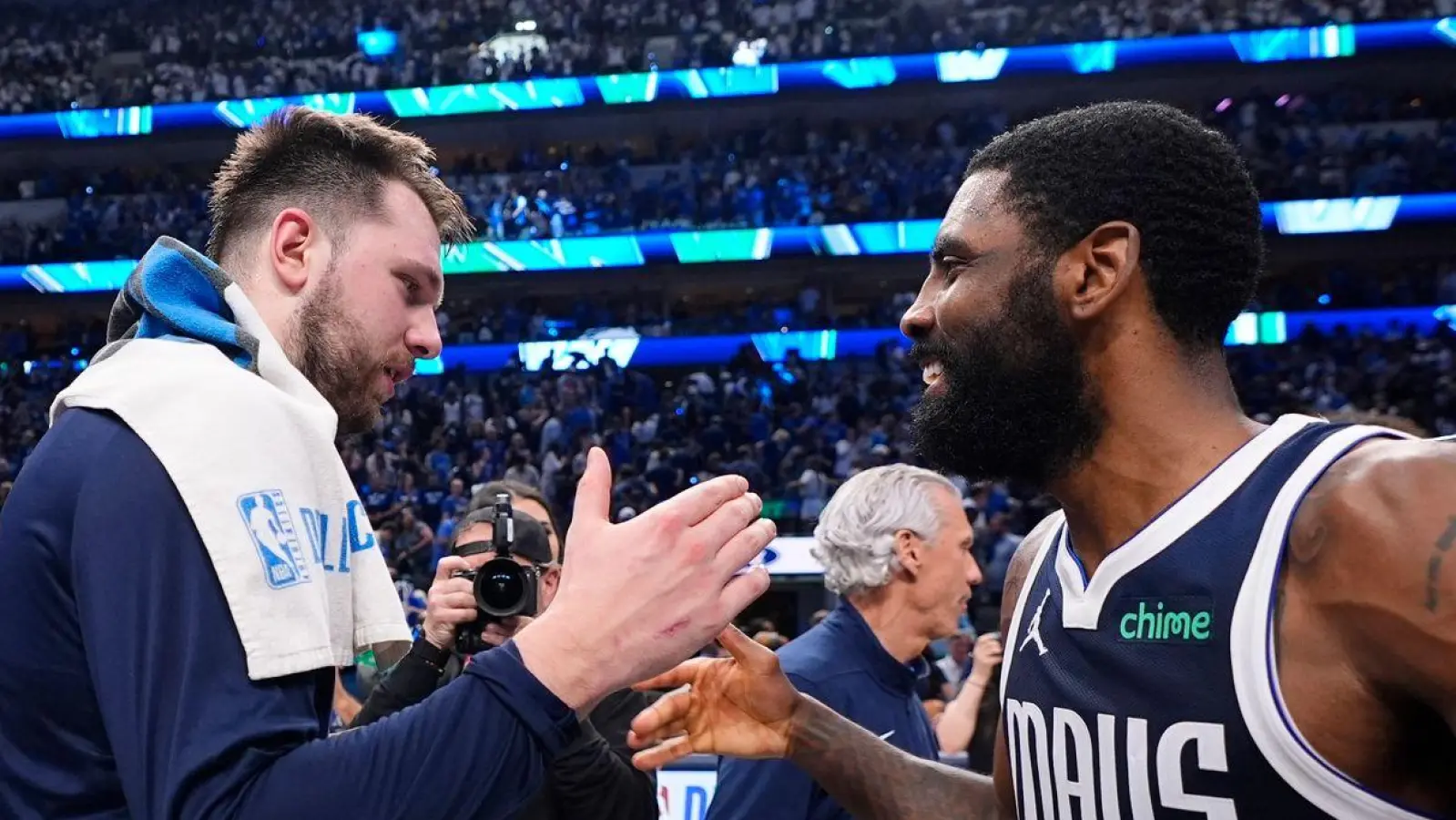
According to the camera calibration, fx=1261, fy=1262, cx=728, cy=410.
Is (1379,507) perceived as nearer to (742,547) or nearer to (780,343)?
(742,547)

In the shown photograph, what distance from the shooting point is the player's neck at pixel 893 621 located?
319 cm

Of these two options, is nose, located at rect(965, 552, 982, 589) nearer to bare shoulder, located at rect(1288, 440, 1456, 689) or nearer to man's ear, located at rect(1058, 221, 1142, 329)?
man's ear, located at rect(1058, 221, 1142, 329)

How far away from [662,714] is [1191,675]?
84 cm

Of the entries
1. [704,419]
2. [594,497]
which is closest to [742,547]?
[594,497]

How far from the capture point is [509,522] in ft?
9.16

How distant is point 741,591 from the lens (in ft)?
4.37

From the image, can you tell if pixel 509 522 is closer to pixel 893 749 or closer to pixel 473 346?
pixel 893 749

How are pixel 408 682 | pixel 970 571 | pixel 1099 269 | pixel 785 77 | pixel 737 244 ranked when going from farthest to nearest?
1. pixel 785 77
2. pixel 737 244
3. pixel 970 571
4. pixel 408 682
5. pixel 1099 269

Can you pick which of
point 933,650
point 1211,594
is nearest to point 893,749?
point 1211,594

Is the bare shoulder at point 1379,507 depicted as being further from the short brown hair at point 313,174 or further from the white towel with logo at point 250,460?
the short brown hair at point 313,174

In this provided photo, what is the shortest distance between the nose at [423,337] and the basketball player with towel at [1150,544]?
683mm

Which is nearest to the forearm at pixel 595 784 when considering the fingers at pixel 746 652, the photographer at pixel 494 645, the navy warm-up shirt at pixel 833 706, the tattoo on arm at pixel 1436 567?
the photographer at pixel 494 645

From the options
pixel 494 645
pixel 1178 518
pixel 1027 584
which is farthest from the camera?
pixel 494 645

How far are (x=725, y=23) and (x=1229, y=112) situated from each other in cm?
921
